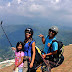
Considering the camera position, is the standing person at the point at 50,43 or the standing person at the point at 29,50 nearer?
the standing person at the point at 29,50

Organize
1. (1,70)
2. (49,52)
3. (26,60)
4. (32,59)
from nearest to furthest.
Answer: (32,59)
(26,60)
(49,52)
(1,70)

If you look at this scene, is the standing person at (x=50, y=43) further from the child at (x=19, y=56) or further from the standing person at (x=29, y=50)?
the child at (x=19, y=56)

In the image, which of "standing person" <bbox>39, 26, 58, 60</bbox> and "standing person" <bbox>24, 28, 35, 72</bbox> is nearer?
"standing person" <bbox>24, 28, 35, 72</bbox>

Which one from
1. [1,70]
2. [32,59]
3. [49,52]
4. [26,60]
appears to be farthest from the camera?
[1,70]

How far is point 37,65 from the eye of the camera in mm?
3004

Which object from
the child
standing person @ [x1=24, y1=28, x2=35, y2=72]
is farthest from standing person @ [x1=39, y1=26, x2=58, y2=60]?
the child

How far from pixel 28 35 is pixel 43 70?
116 cm

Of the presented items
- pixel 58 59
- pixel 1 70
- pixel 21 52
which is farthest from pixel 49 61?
pixel 1 70

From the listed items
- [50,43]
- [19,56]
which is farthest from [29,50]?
[50,43]

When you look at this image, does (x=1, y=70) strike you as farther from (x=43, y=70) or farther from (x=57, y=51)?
(x=57, y=51)

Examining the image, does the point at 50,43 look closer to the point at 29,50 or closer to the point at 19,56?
the point at 29,50

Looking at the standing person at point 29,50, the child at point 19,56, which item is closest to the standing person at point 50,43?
the standing person at point 29,50

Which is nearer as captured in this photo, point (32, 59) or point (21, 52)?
point (32, 59)

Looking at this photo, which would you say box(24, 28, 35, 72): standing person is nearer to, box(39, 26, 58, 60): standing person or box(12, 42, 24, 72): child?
box(12, 42, 24, 72): child
